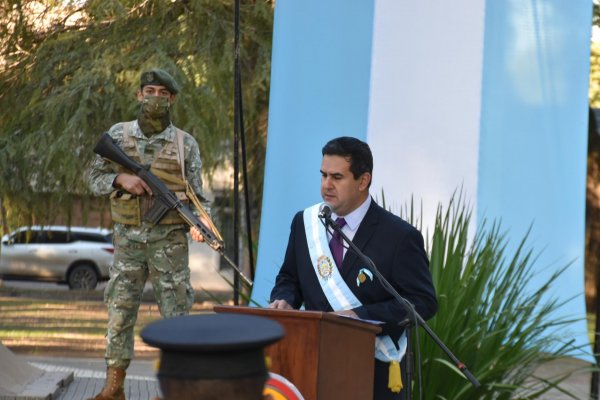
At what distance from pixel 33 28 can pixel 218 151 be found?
3.13 meters

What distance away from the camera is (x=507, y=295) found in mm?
6750

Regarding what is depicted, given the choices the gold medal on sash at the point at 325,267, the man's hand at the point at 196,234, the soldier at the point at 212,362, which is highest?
the soldier at the point at 212,362

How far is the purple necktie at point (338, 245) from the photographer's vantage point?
4.87m

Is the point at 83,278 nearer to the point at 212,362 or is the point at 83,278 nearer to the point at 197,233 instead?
the point at 197,233

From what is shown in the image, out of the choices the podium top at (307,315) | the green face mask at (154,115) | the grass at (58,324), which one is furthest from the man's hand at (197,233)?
the podium top at (307,315)

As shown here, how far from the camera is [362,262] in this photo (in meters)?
4.80

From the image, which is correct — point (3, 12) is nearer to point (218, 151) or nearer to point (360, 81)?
point (218, 151)

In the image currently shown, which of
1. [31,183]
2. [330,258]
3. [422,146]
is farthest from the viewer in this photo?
[31,183]

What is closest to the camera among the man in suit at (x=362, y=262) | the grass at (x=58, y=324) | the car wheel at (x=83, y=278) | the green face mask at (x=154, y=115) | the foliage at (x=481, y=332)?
the man in suit at (x=362, y=262)

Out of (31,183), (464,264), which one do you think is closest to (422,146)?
(464,264)

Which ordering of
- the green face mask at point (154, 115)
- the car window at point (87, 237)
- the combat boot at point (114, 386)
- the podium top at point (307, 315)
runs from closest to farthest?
the podium top at point (307, 315), the green face mask at point (154, 115), the combat boot at point (114, 386), the car window at point (87, 237)

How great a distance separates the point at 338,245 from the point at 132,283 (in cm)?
279

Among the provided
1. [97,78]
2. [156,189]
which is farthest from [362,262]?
[97,78]

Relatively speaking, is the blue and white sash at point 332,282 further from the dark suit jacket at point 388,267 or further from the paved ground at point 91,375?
the paved ground at point 91,375
